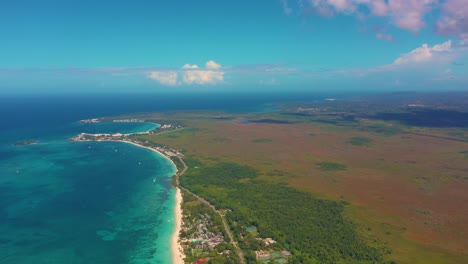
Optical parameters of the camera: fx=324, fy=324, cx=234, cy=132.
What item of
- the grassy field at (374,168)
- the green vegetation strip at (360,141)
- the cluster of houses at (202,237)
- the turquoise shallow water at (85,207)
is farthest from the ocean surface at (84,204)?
the green vegetation strip at (360,141)

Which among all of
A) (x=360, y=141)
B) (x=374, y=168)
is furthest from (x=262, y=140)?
(x=374, y=168)

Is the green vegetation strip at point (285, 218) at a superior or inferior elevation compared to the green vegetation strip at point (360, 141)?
inferior

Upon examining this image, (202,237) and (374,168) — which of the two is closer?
(202,237)

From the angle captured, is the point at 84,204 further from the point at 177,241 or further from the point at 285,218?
the point at 285,218

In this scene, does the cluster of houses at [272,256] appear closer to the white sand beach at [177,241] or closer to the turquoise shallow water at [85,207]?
the white sand beach at [177,241]

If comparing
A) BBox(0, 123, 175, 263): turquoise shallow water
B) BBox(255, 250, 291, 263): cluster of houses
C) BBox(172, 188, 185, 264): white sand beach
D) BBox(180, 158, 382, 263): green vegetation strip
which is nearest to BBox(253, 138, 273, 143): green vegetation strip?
BBox(0, 123, 175, 263): turquoise shallow water

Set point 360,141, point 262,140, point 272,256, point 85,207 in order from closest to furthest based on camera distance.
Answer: point 272,256, point 85,207, point 360,141, point 262,140
